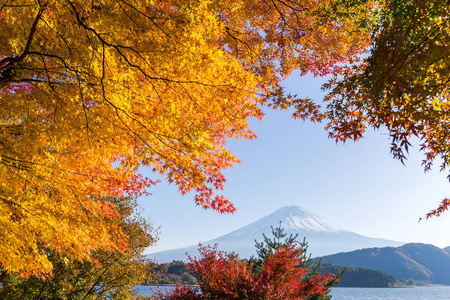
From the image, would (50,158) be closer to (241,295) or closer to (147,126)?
(147,126)

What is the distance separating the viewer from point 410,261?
400ft

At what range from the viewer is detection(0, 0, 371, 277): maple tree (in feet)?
11.6

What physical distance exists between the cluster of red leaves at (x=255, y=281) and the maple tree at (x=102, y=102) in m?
3.83

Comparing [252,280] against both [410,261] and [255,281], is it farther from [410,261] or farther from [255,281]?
[410,261]

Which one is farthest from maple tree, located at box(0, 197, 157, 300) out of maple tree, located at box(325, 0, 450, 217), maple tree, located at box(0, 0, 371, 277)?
maple tree, located at box(325, 0, 450, 217)

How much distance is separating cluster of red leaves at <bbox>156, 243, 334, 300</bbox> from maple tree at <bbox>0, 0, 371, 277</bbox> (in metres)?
3.83

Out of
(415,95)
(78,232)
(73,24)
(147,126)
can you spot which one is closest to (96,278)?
(78,232)

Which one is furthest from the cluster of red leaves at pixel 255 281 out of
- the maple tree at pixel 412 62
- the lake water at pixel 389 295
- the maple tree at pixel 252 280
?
the lake water at pixel 389 295

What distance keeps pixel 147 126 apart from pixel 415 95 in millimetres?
3122

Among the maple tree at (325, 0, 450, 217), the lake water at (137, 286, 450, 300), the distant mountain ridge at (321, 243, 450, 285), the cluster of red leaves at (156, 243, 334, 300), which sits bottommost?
the lake water at (137, 286, 450, 300)

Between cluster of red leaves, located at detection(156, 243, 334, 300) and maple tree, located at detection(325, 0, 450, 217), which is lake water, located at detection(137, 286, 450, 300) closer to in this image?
cluster of red leaves, located at detection(156, 243, 334, 300)

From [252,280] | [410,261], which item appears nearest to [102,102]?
[252,280]

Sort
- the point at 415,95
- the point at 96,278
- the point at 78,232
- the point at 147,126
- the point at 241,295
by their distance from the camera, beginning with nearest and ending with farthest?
the point at 415,95
the point at 147,126
the point at 78,232
the point at 241,295
the point at 96,278

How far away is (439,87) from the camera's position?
2799 mm
